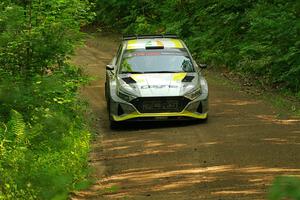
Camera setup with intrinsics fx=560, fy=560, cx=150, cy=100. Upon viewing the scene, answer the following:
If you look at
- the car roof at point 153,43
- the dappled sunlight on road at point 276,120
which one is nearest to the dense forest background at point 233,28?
the dappled sunlight on road at point 276,120

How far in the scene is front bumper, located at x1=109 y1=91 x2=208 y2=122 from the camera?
1208 cm

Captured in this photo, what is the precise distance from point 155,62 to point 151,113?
5.17ft

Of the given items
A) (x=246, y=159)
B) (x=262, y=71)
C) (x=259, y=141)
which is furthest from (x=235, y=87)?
(x=246, y=159)

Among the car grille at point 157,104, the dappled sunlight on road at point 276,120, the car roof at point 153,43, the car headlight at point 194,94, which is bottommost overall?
the dappled sunlight on road at point 276,120

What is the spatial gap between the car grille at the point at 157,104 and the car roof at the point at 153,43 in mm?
2032

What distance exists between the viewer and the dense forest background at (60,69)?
6.75 meters

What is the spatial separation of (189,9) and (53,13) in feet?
54.6

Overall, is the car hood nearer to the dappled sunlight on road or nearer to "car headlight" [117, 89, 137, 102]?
"car headlight" [117, 89, 137, 102]

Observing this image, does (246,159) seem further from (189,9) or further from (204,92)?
(189,9)

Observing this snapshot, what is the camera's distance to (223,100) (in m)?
15.8

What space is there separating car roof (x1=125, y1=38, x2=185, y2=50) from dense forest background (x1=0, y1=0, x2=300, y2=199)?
1.27 meters

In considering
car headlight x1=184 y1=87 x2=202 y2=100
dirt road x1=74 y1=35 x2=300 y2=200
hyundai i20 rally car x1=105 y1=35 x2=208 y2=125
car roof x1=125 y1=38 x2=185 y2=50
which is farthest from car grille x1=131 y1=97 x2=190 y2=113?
car roof x1=125 y1=38 x2=185 y2=50

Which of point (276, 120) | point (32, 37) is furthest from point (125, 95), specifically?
point (276, 120)

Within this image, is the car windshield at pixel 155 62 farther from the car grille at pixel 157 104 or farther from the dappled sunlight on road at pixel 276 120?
the dappled sunlight on road at pixel 276 120
